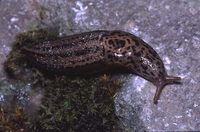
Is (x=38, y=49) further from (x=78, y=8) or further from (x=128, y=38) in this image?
(x=128, y=38)

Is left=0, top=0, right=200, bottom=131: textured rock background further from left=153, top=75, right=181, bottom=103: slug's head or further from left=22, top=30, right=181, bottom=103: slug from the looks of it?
left=22, top=30, right=181, bottom=103: slug

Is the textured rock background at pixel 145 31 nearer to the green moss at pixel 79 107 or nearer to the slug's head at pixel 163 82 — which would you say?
the slug's head at pixel 163 82

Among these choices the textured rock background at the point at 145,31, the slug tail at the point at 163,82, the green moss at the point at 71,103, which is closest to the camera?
the textured rock background at the point at 145,31

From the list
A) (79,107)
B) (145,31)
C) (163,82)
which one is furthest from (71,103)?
(145,31)

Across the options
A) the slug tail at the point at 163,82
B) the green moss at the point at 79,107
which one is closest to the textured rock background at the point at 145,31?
the slug tail at the point at 163,82

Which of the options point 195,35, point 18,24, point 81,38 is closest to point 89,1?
point 81,38

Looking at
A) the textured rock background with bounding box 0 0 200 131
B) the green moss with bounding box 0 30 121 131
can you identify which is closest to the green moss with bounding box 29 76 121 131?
the green moss with bounding box 0 30 121 131
